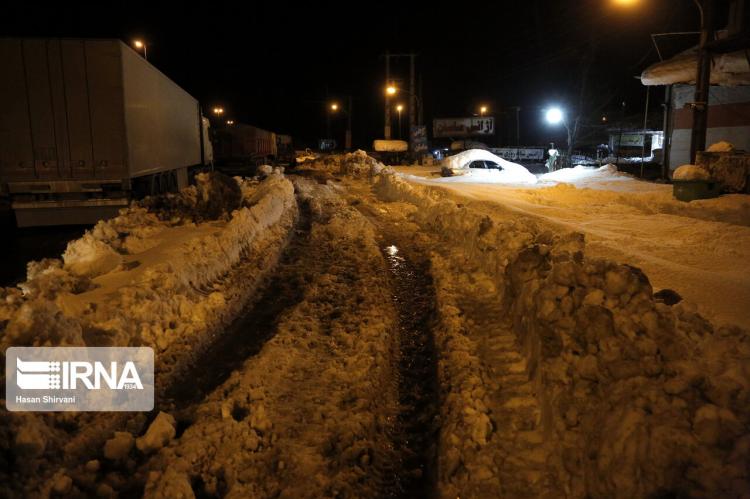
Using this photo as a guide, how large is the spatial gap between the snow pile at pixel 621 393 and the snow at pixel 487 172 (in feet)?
58.4

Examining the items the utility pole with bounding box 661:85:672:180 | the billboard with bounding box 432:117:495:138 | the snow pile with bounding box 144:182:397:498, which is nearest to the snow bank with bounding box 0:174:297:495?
the snow pile with bounding box 144:182:397:498

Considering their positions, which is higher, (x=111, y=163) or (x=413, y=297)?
(x=111, y=163)

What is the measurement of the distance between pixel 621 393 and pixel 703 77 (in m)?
14.8

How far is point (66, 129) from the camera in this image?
1303 centimetres

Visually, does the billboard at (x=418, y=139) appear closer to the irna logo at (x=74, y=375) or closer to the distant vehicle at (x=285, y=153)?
the distant vehicle at (x=285, y=153)

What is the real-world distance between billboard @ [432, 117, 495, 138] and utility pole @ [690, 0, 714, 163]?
146 ft

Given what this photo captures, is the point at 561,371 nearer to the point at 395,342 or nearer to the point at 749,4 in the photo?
the point at 395,342

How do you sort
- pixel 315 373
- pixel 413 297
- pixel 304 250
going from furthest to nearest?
pixel 304 250, pixel 413 297, pixel 315 373

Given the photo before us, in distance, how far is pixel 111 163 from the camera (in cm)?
1350

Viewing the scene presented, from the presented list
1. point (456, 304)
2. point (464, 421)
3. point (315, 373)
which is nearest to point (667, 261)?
point (456, 304)

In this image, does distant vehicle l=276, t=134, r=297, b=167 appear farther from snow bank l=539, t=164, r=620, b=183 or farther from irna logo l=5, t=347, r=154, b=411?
irna logo l=5, t=347, r=154, b=411

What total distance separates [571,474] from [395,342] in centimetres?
292

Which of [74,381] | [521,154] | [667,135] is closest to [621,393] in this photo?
[74,381]

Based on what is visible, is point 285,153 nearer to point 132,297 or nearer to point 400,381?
point 132,297
